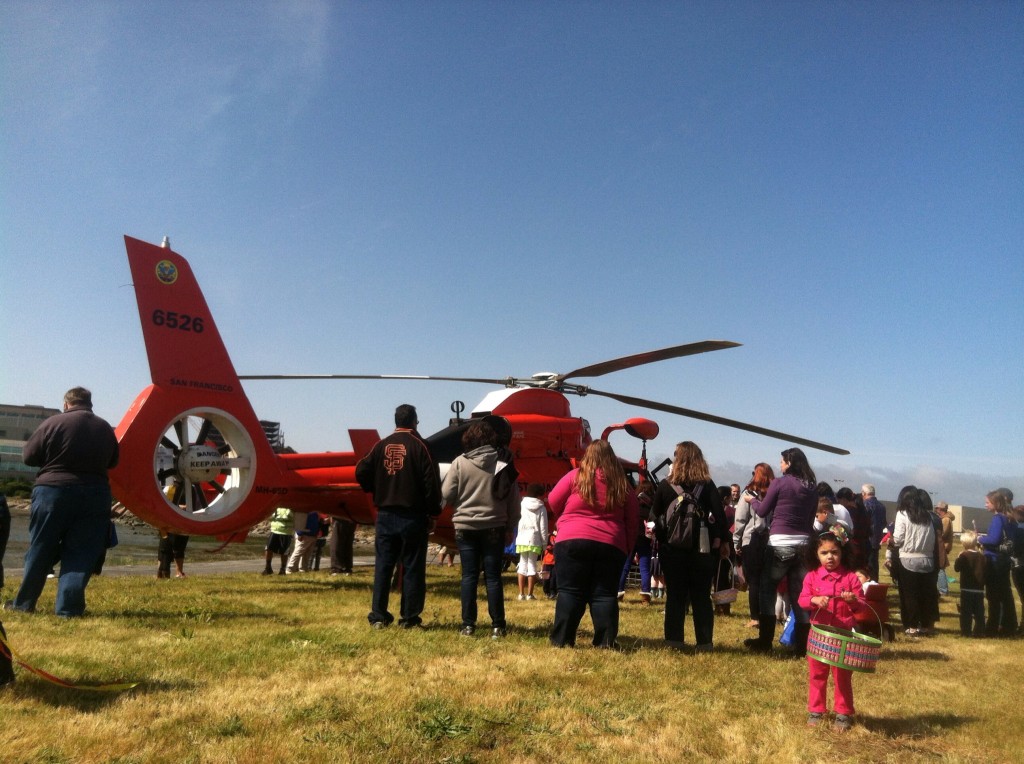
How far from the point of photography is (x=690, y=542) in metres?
6.42

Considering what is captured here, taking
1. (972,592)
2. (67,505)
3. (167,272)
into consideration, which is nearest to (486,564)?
(67,505)

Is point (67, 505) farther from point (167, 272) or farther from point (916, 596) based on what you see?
point (916, 596)

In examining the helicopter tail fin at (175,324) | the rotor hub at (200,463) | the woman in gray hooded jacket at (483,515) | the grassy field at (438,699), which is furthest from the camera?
the rotor hub at (200,463)

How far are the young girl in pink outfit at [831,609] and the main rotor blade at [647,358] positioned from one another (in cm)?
601

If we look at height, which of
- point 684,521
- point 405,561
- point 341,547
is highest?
point 684,521

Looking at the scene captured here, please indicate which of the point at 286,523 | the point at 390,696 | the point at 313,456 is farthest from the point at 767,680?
the point at 286,523

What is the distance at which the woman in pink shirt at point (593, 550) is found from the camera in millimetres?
6047

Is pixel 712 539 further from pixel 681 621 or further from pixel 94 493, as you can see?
pixel 94 493

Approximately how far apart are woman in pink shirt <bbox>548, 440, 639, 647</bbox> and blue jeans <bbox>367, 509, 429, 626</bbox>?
4.26 ft

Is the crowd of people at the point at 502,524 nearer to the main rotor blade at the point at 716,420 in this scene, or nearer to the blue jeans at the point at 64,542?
the blue jeans at the point at 64,542

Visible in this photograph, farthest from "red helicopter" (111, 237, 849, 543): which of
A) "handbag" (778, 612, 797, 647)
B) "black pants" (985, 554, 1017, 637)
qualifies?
"black pants" (985, 554, 1017, 637)

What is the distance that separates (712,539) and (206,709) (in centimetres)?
428

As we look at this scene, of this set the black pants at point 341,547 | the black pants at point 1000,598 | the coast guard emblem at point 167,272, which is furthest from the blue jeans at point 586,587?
the black pants at point 341,547

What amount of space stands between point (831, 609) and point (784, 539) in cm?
241
